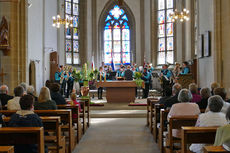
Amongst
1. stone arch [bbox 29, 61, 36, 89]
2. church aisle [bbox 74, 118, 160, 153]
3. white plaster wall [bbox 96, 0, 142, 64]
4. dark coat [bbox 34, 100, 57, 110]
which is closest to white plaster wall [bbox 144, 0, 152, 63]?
white plaster wall [bbox 96, 0, 142, 64]

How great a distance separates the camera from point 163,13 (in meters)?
19.5

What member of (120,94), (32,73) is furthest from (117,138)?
(32,73)

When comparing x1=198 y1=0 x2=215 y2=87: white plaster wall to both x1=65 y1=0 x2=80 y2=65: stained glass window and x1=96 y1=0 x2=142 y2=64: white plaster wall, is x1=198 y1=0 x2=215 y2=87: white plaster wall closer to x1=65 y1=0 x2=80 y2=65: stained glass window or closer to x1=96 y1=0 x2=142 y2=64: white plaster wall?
x1=96 y1=0 x2=142 y2=64: white plaster wall

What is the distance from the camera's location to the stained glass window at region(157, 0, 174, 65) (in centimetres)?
1917

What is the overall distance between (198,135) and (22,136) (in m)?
1.98

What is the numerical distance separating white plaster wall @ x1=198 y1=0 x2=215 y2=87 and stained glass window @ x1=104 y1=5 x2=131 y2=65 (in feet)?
25.8

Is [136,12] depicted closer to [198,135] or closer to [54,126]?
[54,126]

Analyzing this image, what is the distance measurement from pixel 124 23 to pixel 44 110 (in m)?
16.4

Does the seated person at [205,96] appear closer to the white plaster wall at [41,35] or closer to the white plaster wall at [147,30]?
the white plaster wall at [41,35]

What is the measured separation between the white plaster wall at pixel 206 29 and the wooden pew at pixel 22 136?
9.23 metres

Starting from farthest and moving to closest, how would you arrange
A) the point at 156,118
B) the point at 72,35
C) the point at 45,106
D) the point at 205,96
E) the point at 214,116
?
the point at 72,35 < the point at 156,118 < the point at 205,96 < the point at 45,106 < the point at 214,116

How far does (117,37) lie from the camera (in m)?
21.3

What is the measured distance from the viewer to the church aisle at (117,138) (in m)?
5.89

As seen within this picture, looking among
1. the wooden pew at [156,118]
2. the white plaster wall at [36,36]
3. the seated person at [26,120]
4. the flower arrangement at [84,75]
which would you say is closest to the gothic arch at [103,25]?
Answer: the white plaster wall at [36,36]
